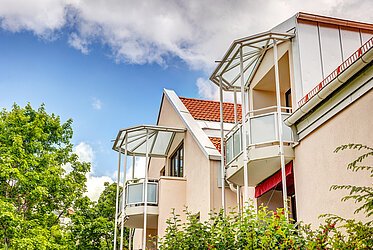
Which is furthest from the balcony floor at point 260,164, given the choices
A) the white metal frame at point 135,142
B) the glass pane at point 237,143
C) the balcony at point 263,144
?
the white metal frame at point 135,142

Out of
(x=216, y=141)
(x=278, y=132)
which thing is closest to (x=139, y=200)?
(x=216, y=141)

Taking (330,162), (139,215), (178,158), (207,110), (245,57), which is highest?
(207,110)

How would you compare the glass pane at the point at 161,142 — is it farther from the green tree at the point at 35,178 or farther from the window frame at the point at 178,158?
the green tree at the point at 35,178

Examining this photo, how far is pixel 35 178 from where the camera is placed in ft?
87.1

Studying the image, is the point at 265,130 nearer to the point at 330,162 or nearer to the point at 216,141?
the point at 330,162

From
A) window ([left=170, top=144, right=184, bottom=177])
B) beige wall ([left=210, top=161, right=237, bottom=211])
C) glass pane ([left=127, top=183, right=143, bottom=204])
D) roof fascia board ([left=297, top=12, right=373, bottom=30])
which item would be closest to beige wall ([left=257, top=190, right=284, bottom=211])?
beige wall ([left=210, top=161, right=237, bottom=211])

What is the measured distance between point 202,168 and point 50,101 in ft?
43.6

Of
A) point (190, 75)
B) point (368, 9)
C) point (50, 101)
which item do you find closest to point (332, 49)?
point (368, 9)

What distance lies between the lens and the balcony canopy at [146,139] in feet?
74.3

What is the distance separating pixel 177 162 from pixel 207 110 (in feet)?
8.69

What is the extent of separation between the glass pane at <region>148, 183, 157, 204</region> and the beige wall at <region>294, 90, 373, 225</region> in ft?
31.6

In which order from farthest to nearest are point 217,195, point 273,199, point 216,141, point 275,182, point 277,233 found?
point 216,141, point 217,195, point 273,199, point 275,182, point 277,233

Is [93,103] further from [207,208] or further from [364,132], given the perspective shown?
[364,132]

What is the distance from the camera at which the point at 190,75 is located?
2602 cm
